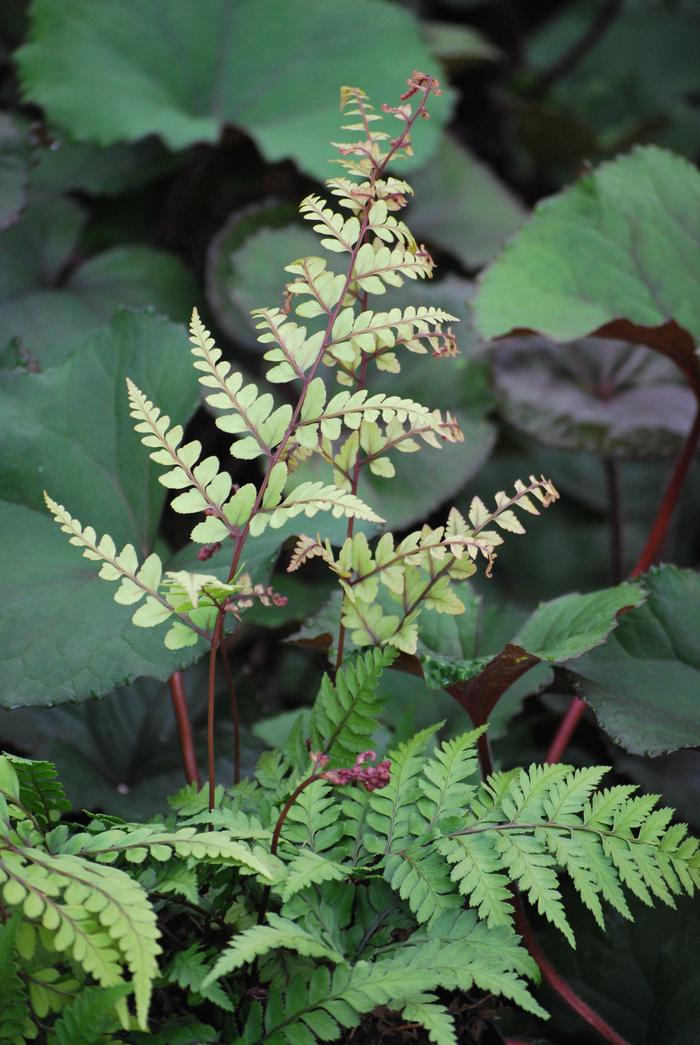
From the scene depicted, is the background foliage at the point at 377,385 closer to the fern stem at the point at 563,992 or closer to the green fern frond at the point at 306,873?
the fern stem at the point at 563,992

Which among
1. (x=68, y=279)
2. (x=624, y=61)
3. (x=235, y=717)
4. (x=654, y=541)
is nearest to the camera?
(x=235, y=717)

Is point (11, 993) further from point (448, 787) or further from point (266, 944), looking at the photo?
point (448, 787)

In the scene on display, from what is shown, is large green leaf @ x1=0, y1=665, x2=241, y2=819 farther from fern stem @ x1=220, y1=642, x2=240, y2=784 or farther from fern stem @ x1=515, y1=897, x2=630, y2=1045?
fern stem @ x1=515, y1=897, x2=630, y2=1045

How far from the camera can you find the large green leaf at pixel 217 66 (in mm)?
1477

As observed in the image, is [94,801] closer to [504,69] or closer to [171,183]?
[171,183]

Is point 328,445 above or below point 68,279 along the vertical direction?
above

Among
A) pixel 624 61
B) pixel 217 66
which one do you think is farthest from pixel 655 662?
pixel 624 61

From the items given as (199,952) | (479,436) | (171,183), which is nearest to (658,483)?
(479,436)

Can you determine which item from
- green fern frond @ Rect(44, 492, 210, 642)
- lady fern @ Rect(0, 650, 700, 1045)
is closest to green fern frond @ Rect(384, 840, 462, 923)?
lady fern @ Rect(0, 650, 700, 1045)

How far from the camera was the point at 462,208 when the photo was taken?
1879 mm

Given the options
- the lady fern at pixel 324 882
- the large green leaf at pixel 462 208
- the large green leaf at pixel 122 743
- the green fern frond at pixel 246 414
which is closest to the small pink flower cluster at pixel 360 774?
the lady fern at pixel 324 882

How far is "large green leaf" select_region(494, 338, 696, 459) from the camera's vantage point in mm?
1281

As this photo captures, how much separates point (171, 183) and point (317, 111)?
0.37 metres

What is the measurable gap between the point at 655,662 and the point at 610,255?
0.60m
